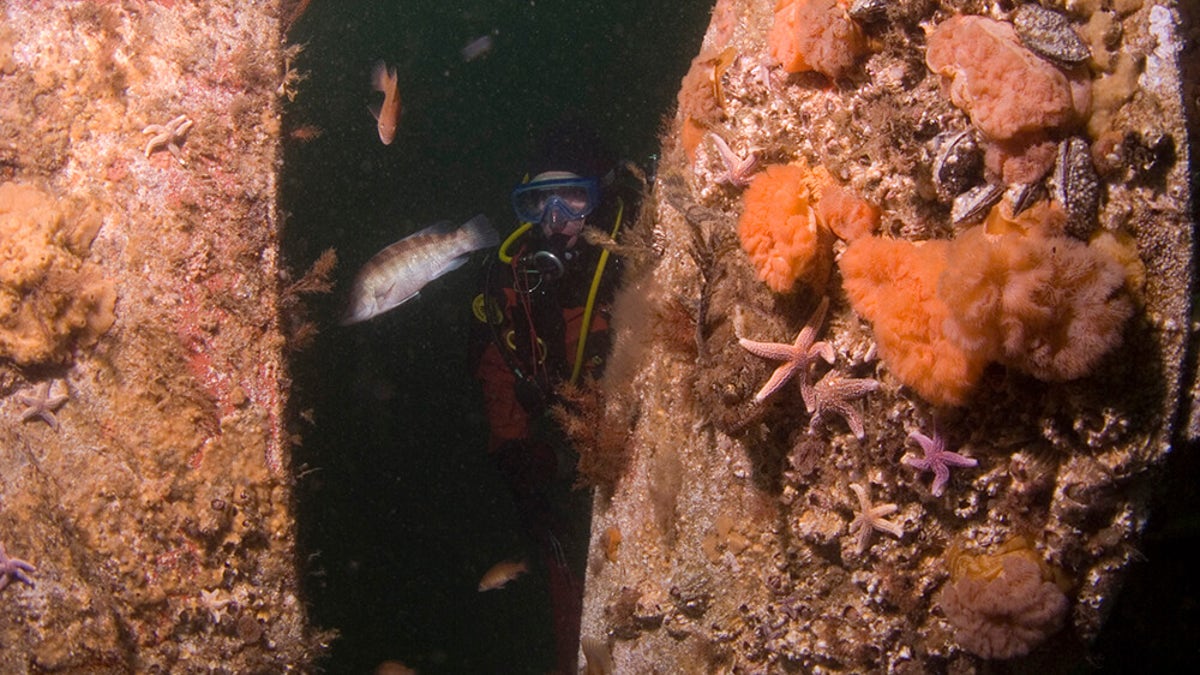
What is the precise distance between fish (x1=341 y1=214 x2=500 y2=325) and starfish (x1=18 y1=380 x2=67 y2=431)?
2.19 metres

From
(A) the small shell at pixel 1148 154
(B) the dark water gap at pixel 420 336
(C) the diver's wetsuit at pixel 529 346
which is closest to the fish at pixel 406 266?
(C) the diver's wetsuit at pixel 529 346

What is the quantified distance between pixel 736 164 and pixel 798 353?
1.15 metres

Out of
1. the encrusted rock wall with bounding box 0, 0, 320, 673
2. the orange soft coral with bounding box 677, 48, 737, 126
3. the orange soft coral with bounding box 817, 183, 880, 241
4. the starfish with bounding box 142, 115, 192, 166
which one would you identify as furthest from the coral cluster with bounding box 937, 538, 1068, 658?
the starfish with bounding box 142, 115, 192, 166

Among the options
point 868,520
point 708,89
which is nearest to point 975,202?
point 868,520

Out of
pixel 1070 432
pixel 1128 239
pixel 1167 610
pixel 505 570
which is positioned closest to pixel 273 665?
pixel 505 570

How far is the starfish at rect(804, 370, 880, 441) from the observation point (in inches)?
117

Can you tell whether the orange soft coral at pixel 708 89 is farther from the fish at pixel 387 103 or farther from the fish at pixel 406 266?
the fish at pixel 387 103

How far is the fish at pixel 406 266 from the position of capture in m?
5.57

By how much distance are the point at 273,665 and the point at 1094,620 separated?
5.16m

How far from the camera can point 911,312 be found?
2.56m

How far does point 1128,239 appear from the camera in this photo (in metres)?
2.32

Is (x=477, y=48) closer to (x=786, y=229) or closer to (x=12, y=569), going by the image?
(x=12, y=569)

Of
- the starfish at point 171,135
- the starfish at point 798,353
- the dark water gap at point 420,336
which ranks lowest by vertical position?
the dark water gap at point 420,336

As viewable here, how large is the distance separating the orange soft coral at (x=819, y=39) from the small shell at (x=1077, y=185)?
1.09m
